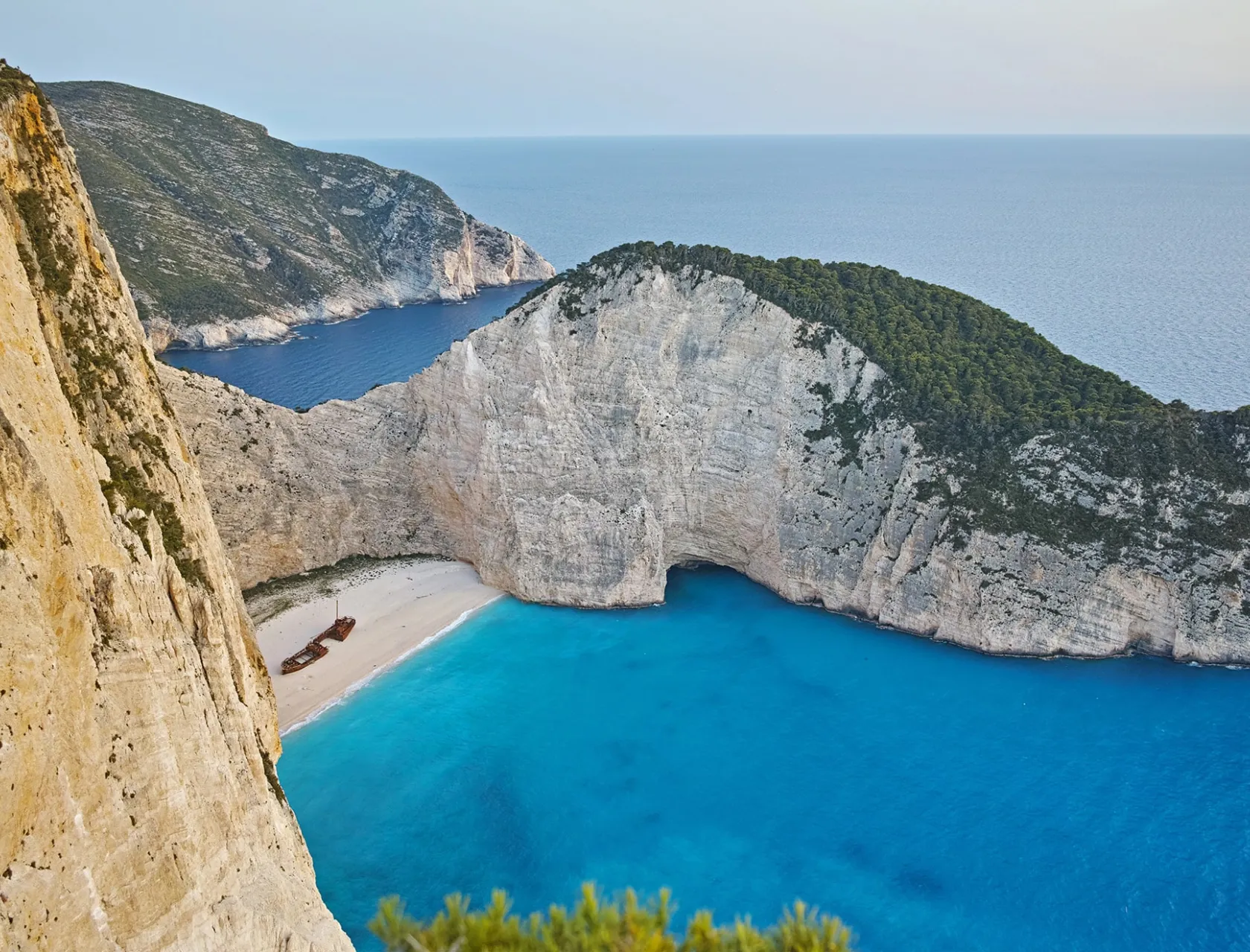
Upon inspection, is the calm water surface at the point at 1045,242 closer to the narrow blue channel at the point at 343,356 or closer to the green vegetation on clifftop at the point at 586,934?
the narrow blue channel at the point at 343,356

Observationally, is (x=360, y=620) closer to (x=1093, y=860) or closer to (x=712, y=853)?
(x=712, y=853)

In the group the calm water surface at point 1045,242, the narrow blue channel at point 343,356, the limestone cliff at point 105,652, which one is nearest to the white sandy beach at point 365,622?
the limestone cliff at point 105,652

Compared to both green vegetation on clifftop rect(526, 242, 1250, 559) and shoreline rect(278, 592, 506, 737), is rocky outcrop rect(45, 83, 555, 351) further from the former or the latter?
green vegetation on clifftop rect(526, 242, 1250, 559)

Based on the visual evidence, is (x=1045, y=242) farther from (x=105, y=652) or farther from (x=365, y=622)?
(x=105, y=652)

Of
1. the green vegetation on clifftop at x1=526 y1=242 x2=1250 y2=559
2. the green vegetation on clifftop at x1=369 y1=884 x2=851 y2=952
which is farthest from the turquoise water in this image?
the green vegetation on clifftop at x1=369 y1=884 x2=851 y2=952

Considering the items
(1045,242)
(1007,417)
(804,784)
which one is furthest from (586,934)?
(1045,242)
